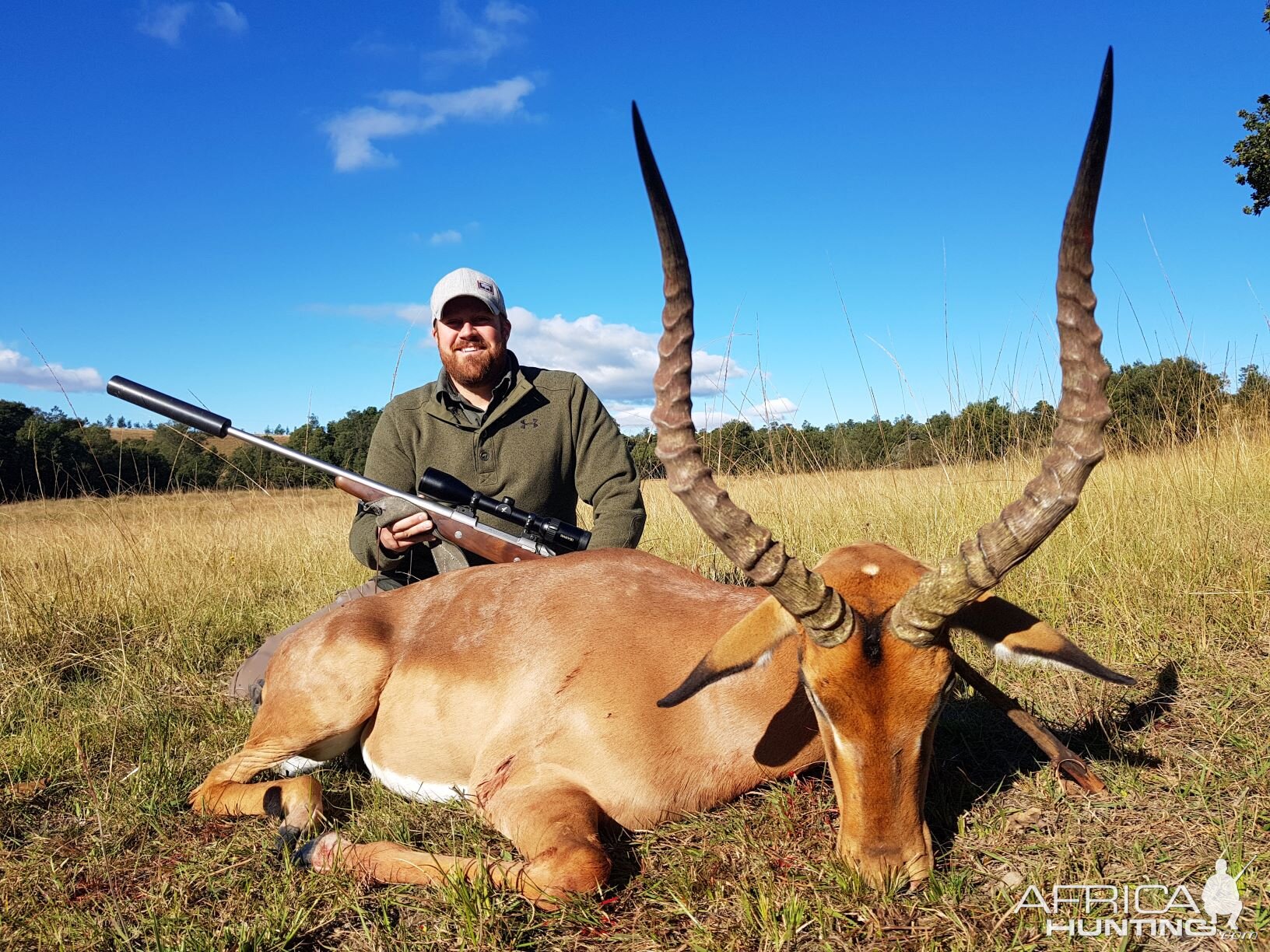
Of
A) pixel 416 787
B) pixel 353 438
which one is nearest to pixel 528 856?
pixel 416 787

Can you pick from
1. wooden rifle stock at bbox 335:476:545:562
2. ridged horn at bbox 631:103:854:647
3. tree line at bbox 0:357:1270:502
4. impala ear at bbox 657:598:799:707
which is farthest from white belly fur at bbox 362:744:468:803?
tree line at bbox 0:357:1270:502

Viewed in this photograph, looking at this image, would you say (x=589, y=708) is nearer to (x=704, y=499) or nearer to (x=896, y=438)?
(x=704, y=499)

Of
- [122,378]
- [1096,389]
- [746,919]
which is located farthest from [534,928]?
[122,378]

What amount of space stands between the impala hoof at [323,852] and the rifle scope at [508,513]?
222 centimetres

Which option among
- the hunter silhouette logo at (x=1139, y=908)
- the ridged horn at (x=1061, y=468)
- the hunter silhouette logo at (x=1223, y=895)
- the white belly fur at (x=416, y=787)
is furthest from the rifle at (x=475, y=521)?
the hunter silhouette logo at (x=1223, y=895)

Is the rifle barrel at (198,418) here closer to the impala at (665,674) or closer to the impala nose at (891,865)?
the impala at (665,674)

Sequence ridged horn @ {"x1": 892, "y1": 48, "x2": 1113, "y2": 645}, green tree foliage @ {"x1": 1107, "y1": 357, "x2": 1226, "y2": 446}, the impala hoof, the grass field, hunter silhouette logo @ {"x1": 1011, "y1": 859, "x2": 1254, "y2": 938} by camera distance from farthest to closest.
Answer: green tree foliage @ {"x1": 1107, "y1": 357, "x2": 1226, "y2": 446} < the impala hoof < the grass field < hunter silhouette logo @ {"x1": 1011, "y1": 859, "x2": 1254, "y2": 938} < ridged horn @ {"x1": 892, "y1": 48, "x2": 1113, "y2": 645}

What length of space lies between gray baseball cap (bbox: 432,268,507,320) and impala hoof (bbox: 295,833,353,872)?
11.7 ft

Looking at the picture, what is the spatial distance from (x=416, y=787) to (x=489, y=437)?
263 cm

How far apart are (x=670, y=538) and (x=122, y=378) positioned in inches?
193

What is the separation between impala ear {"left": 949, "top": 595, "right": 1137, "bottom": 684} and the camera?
8.40 ft

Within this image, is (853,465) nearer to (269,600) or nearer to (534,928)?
(269,600)

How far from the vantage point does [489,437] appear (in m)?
5.66

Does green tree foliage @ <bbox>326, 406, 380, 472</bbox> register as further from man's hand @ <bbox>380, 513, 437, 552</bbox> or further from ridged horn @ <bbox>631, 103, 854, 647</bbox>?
ridged horn @ <bbox>631, 103, 854, 647</bbox>
